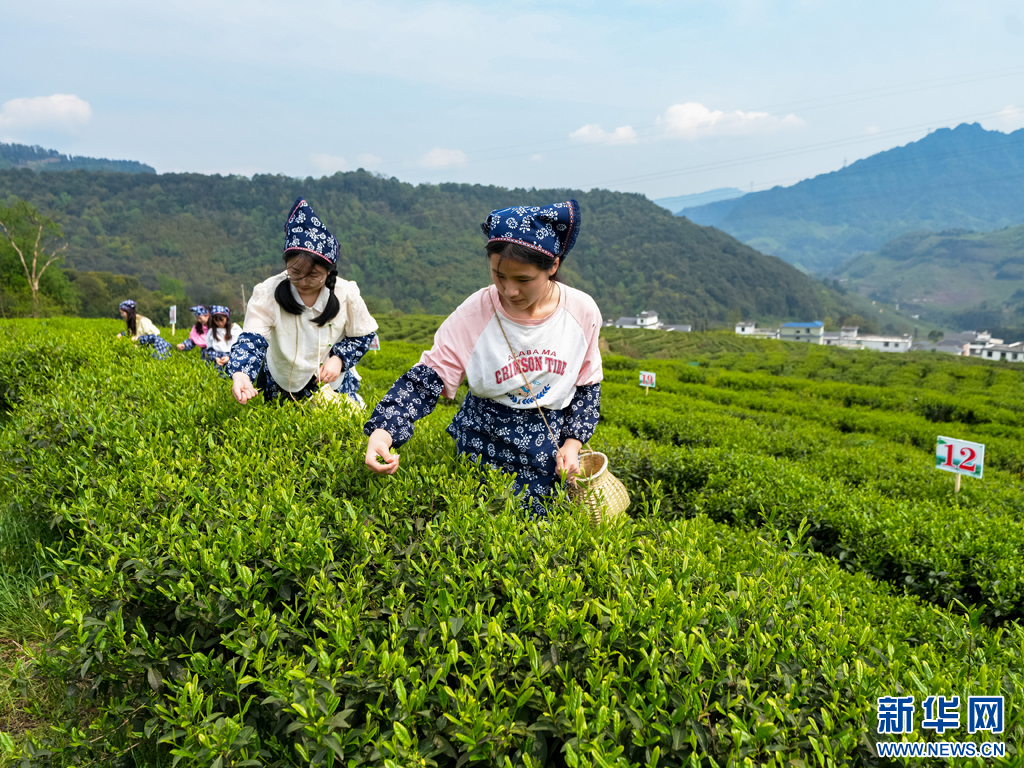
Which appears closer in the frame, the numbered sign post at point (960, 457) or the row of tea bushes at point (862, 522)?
the row of tea bushes at point (862, 522)

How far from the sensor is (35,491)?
2553 millimetres

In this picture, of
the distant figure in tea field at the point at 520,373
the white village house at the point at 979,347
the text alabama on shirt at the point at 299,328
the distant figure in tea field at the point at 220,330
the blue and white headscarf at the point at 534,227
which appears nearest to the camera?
the blue and white headscarf at the point at 534,227

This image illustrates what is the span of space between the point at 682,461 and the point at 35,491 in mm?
4136

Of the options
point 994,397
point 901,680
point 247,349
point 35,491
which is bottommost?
point 994,397

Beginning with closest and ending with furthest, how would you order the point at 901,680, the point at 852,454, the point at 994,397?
the point at 901,680 → the point at 852,454 → the point at 994,397

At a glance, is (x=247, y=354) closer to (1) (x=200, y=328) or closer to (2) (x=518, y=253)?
(2) (x=518, y=253)

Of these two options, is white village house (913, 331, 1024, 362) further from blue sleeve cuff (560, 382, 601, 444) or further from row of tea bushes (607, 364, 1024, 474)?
blue sleeve cuff (560, 382, 601, 444)

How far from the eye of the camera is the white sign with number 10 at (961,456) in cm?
475

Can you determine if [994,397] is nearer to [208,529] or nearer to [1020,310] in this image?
[208,529]

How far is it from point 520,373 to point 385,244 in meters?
106

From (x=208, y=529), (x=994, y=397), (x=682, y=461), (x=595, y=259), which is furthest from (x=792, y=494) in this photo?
(x=595, y=259)

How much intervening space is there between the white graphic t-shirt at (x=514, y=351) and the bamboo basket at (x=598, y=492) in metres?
0.30

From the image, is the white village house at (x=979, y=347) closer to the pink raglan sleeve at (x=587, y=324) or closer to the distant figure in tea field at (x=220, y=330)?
the distant figure in tea field at (x=220, y=330)

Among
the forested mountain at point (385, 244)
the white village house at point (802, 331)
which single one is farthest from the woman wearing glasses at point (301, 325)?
the white village house at point (802, 331)
